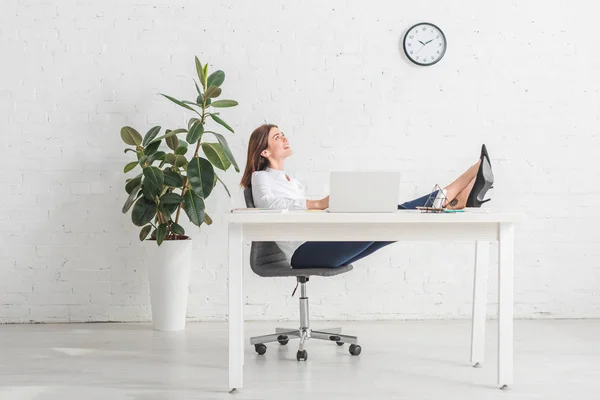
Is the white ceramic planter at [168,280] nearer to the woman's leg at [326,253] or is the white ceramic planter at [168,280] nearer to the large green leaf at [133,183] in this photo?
the large green leaf at [133,183]

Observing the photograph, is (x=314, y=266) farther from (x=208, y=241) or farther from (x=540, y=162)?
(x=540, y=162)

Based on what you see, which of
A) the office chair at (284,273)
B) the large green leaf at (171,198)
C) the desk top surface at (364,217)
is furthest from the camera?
the large green leaf at (171,198)

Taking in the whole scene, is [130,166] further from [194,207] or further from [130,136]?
[194,207]

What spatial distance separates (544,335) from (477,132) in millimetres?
1380

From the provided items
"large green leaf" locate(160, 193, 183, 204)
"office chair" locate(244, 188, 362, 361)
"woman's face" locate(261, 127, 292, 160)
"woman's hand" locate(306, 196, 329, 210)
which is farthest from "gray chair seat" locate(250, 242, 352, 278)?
"large green leaf" locate(160, 193, 183, 204)

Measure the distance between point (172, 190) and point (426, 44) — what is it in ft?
6.24

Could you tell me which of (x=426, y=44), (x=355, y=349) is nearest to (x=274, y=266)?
(x=355, y=349)

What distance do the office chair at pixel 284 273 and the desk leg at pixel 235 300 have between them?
0.64 m

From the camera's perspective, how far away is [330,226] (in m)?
2.91

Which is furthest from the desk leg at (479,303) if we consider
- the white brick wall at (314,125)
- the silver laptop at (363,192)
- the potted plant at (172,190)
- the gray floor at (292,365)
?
the potted plant at (172,190)

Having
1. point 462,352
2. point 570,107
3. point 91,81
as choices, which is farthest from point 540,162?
point 91,81

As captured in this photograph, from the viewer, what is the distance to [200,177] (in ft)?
13.6

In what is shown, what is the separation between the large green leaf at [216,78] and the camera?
435cm

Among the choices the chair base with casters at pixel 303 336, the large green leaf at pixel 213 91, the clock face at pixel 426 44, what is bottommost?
the chair base with casters at pixel 303 336
